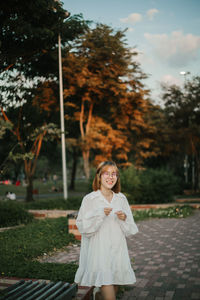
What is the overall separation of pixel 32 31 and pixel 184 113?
1625 cm

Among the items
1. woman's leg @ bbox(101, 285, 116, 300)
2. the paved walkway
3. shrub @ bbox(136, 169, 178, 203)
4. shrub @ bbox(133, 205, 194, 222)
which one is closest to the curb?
woman's leg @ bbox(101, 285, 116, 300)

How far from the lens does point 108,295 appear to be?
3104 millimetres

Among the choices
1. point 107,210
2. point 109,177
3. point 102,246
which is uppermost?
point 109,177

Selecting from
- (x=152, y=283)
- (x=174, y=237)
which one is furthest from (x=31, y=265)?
(x=174, y=237)

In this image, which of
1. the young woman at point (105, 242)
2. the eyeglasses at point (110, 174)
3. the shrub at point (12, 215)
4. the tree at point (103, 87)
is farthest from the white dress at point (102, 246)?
the tree at point (103, 87)

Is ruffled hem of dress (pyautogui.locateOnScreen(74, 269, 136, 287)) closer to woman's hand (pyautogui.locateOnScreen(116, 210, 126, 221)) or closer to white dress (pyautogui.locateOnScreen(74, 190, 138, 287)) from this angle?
white dress (pyautogui.locateOnScreen(74, 190, 138, 287))

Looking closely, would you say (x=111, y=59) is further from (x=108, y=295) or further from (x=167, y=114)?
(x=108, y=295)

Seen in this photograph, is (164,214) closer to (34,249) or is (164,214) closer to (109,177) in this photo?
(34,249)

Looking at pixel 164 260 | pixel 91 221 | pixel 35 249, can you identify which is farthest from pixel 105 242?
pixel 35 249

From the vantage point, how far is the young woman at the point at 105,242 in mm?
3146

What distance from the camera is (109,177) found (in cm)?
349

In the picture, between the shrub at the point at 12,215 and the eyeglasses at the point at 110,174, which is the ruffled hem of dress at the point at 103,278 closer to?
the eyeglasses at the point at 110,174

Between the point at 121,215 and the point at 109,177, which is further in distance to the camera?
the point at 109,177

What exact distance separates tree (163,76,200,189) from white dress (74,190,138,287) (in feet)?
68.1
